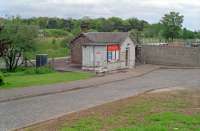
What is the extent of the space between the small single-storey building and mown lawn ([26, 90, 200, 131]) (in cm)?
2140

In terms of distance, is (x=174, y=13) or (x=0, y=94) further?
(x=174, y=13)

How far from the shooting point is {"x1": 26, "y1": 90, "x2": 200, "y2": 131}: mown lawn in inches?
452

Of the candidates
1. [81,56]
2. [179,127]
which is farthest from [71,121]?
[81,56]

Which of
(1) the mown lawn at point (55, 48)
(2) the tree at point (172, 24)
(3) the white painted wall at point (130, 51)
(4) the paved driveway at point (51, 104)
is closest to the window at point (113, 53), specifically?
(3) the white painted wall at point (130, 51)

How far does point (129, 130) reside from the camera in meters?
10.9

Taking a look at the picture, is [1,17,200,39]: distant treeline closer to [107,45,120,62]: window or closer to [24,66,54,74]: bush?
[107,45,120,62]: window

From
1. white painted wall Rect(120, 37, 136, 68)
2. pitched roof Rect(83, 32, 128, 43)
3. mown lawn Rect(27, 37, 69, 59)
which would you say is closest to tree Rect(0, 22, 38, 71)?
pitched roof Rect(83, 32, 128, 43)

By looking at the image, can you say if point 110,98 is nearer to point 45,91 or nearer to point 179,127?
point 45,91

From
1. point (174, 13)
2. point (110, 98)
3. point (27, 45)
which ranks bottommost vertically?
point (110, 98)

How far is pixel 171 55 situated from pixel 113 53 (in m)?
9.67

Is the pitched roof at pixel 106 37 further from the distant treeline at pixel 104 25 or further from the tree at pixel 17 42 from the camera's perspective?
the distant treeline at pixel 104 25

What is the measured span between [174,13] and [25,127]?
55515 millimetres

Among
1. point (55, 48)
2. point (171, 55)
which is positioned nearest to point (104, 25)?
point (55, 48)

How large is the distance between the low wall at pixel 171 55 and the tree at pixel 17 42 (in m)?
14.8
